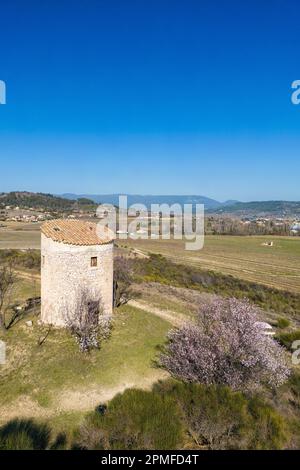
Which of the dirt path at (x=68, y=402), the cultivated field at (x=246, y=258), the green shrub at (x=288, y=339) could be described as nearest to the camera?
the dirt path at (x=68, y=402)

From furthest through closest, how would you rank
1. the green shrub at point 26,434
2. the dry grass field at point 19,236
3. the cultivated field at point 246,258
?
the dry grass field at point 19,236
the cultivated field at point 246,258
the green shrub at point 26,434

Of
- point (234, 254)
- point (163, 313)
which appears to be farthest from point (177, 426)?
point (234, 254)

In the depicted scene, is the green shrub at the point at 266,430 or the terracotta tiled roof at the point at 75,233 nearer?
the green shrub at the point at 266,430

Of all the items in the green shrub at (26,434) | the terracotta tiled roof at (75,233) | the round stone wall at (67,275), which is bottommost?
the green shrub at (26,434)

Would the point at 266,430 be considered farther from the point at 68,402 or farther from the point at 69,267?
the point at 69,267

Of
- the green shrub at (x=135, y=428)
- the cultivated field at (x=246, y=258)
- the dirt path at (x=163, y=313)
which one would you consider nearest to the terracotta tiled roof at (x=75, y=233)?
the dirt path at (x=163, y=313)

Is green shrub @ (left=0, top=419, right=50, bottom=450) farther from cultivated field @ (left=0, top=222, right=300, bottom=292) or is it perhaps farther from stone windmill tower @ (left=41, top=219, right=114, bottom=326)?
cultivated field @ (left=0, top=222, right=300, bottom=292)

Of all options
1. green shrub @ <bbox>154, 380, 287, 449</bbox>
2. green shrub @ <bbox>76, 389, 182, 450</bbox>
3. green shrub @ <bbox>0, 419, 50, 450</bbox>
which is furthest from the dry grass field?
green shrub @ <bbox>154, 380, 287, 449</bbox>

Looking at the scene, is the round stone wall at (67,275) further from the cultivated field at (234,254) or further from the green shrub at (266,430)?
the cultivated field at (234,254)

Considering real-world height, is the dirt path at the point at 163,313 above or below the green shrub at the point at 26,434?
above
